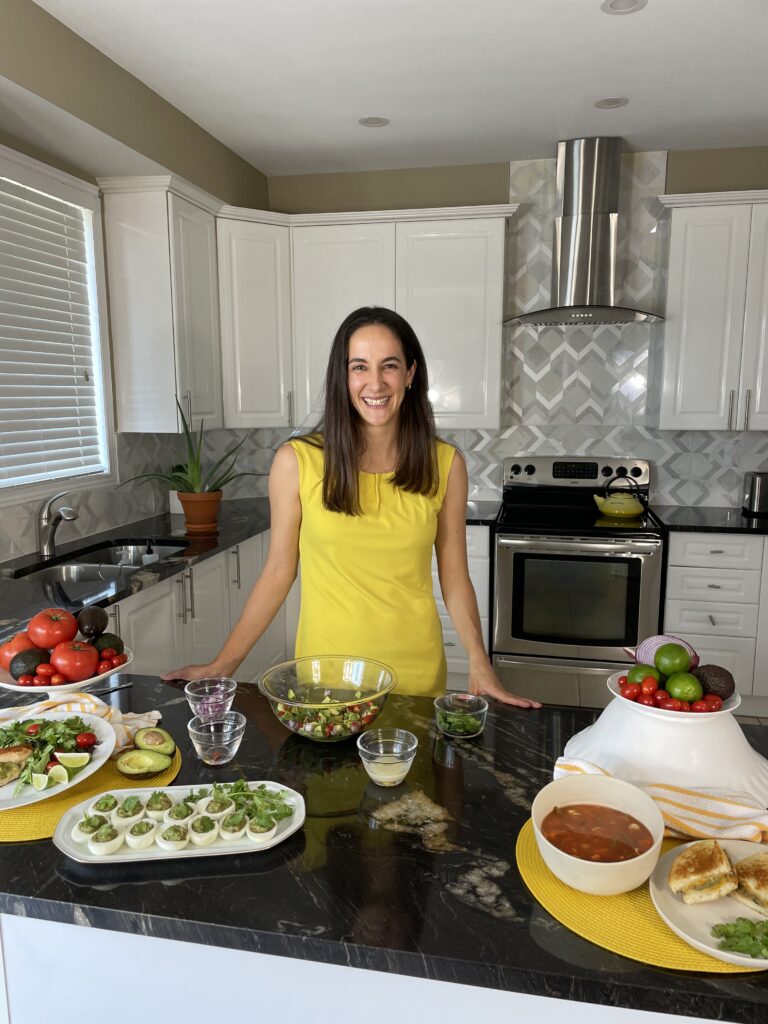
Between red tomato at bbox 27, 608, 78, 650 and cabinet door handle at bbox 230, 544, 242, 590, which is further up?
red tomato at bbox 27, 608, 78, 650

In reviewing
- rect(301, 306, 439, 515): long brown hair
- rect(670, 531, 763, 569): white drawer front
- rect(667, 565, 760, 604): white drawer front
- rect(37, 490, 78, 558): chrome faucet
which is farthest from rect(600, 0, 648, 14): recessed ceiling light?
rect(37, 490, 78, 558): chrome faucet

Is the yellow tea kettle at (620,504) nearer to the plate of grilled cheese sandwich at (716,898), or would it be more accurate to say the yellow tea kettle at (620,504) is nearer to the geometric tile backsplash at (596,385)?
the geometric tile backsplash at (596,385)

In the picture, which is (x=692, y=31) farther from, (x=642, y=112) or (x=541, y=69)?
(x=642, y=112)

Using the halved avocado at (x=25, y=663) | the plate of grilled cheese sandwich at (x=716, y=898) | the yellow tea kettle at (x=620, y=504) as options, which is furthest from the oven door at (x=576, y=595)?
the plate of grilled cheese sandwich at (x=716, y=898)

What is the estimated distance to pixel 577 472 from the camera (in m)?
4.18

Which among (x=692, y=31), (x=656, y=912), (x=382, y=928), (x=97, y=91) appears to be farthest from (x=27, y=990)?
(x=692, y=31)

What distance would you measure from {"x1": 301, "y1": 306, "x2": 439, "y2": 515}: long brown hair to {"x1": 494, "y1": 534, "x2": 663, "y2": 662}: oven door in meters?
1.98

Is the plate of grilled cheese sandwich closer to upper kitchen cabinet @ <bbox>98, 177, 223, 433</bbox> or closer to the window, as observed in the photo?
the window

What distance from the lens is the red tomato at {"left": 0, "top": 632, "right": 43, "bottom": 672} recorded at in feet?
4.72

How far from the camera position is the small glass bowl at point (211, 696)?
4.30 ft

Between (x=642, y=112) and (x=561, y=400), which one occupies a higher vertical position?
(x=642, y=112)

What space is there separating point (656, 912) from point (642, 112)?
3415 mm

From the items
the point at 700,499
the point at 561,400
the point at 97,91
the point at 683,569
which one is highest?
the point at 97,91

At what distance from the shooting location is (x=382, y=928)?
86 centimetres
